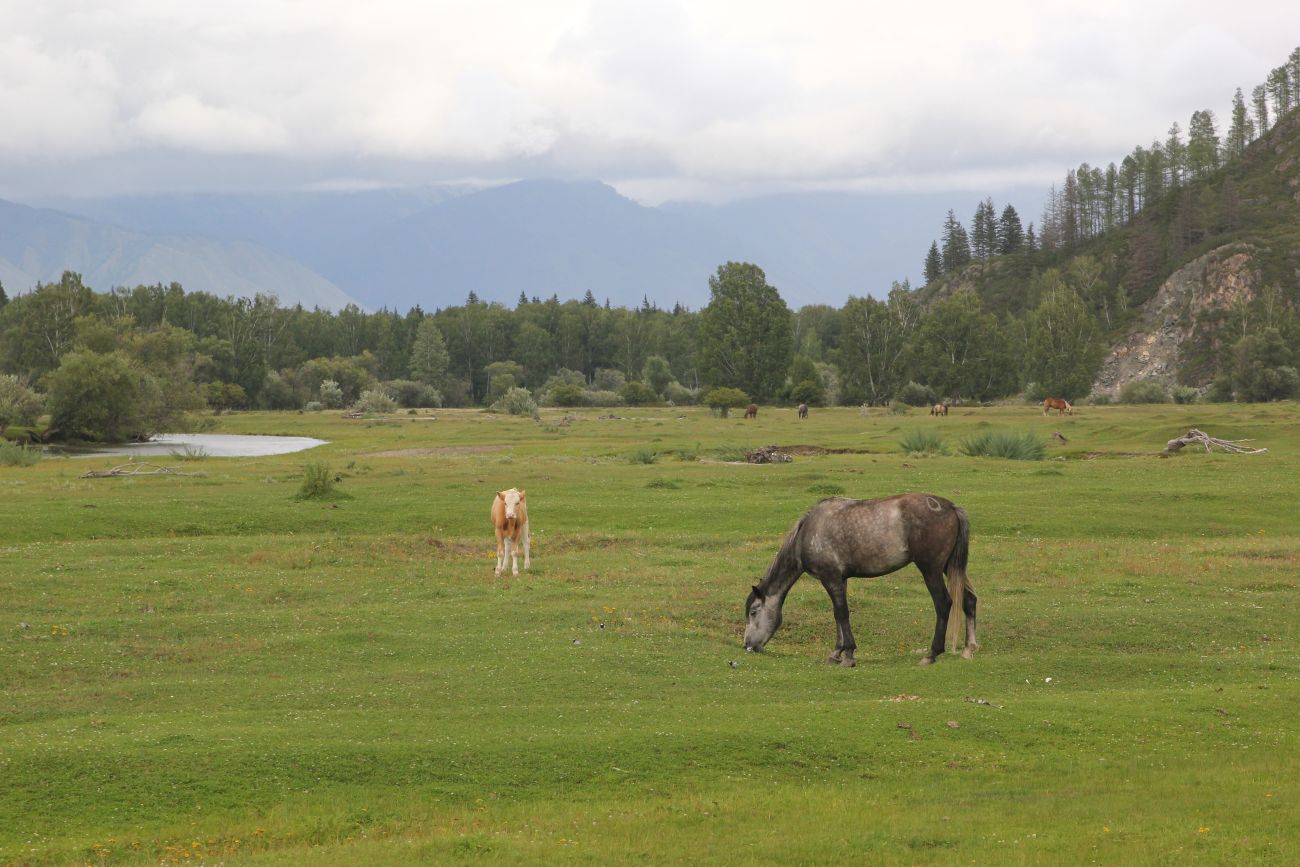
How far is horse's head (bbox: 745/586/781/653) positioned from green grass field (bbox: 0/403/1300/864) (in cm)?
48

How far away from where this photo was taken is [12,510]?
34656mm

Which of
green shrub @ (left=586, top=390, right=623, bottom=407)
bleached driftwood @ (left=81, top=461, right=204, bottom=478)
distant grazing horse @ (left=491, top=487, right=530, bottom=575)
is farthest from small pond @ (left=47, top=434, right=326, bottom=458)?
green shrub @ (left=586, top=390, right=623, bottom=407)

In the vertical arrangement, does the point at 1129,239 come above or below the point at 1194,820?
above

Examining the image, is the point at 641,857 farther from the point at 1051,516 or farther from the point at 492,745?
the point at 1051,516

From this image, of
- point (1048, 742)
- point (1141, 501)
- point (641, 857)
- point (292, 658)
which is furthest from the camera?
point (1141, 501)

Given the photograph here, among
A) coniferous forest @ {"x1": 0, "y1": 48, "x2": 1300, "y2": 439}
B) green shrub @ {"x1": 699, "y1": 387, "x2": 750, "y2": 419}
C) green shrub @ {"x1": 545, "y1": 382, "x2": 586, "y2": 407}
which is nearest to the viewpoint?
coniferous forest @ {"x1": 0, "y1": 48, "x2": 1300, "y2": 439}

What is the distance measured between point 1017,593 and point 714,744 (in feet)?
41.9

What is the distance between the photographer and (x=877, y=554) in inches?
749

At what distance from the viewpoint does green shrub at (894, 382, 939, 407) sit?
119 meters

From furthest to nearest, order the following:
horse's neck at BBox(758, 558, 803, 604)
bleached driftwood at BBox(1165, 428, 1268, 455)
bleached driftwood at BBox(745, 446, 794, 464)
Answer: bleached driftwood at BBox(745, 446, 794, 464) → bleached driftwood at BBox(1165, 428, 1268, 455) → horse's neck at BBox(758, 558, 803, 604)

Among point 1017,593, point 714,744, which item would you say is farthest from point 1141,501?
point 714,744

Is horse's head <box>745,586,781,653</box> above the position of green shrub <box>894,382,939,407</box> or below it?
below

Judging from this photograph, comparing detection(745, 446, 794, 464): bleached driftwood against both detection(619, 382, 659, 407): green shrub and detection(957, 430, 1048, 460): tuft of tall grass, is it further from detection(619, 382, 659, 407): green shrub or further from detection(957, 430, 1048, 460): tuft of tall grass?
detection(619, 382, 659, 407): green shrub

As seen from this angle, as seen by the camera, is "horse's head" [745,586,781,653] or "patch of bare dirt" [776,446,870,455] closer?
"horse's head" [745,586,781,653]
